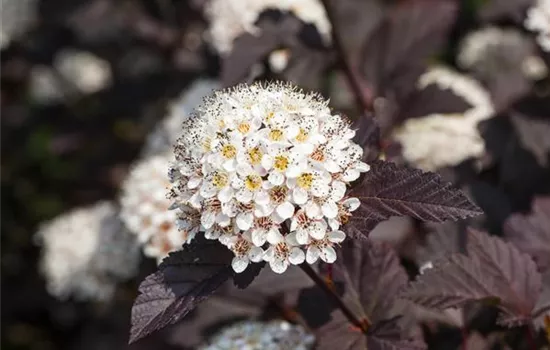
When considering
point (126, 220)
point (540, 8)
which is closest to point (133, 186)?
point (126, 220)

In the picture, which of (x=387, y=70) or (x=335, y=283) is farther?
(x=387, y=70)

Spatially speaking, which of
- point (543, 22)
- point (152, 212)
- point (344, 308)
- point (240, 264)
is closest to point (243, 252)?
point (240, 264)

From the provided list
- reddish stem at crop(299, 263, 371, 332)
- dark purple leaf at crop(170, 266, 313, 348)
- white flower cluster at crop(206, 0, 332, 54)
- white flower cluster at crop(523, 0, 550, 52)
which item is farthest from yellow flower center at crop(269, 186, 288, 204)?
white flower cluster at crop(206, 0, 332, 54)

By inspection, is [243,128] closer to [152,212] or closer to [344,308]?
[344,308]

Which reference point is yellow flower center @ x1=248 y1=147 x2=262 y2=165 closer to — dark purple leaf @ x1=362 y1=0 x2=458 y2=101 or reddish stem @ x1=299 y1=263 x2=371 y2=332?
reddish stem @ x1=299 y1=263 x2=371 y2=332

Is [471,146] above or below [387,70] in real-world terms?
below

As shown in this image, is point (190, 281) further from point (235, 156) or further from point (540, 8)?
point (540, 8)

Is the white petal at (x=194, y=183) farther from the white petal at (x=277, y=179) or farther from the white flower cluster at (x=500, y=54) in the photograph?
the white flower cluster at (x=500, y=54)
